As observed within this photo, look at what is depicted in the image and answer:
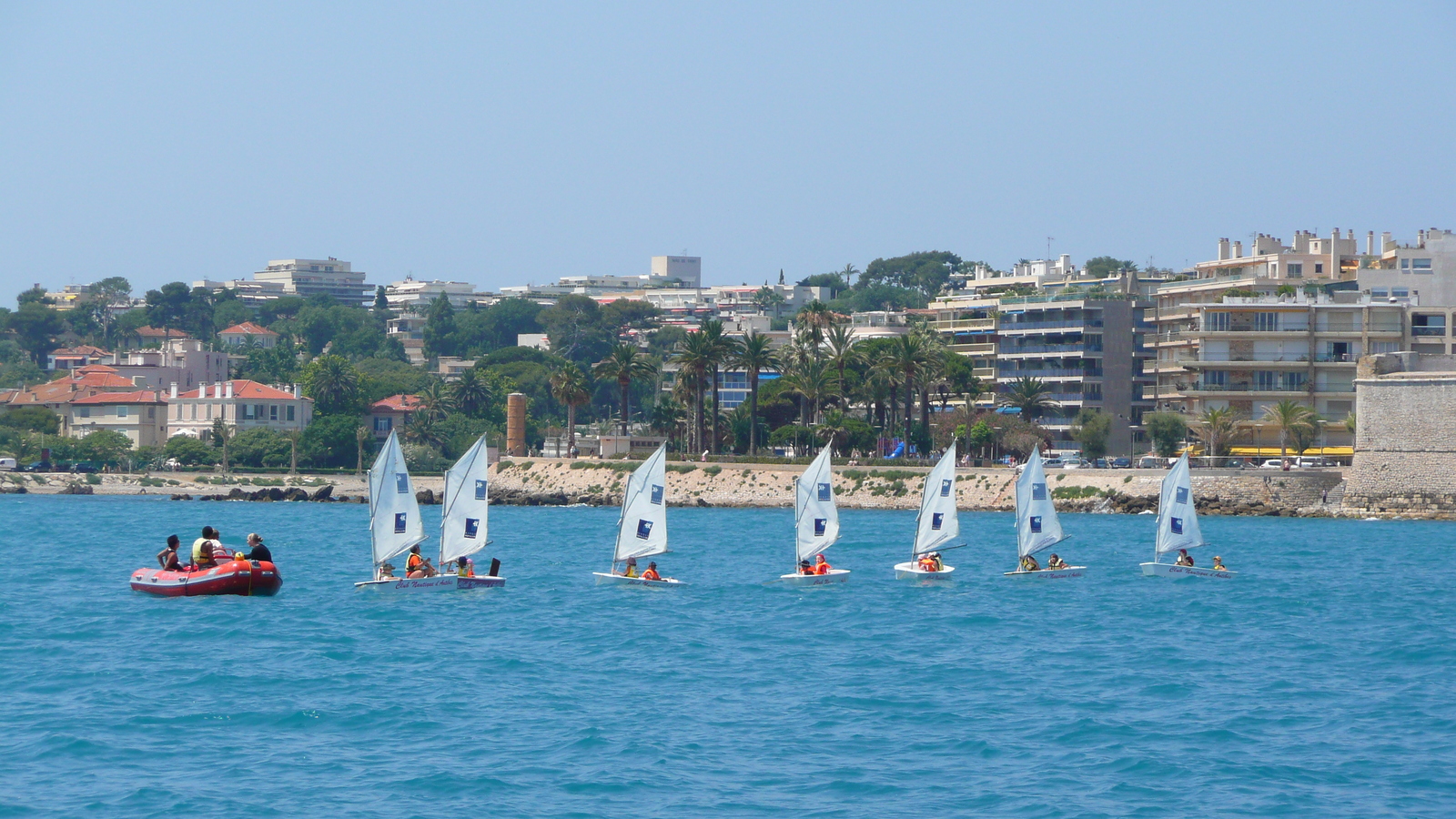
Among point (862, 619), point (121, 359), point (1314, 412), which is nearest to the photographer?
point (862, 619)

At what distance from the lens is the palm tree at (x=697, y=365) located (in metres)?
113

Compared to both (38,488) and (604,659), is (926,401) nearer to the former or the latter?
(38,488)

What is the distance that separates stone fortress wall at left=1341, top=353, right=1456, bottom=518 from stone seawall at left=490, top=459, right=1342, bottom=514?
3.16m

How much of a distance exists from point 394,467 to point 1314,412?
75848 mm

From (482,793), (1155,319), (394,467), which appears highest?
(1155,319)

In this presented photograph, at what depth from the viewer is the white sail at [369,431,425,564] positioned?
45.3m

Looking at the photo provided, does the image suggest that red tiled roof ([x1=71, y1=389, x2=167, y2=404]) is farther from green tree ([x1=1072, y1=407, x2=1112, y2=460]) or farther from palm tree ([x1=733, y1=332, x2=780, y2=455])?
green tree ([x1=1072, y1=407, x2=1112, y2=460])

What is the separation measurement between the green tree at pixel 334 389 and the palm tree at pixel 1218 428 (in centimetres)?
7178

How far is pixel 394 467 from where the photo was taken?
150 feet

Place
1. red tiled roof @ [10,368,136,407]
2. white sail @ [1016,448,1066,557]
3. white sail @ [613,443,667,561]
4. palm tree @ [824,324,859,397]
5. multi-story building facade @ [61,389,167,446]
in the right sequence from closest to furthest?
white sail @ [613,443,667,561]
white sail @ [1016,448,1066,557]
palm tree @ [824,324,859,397]
multi-story building facade @ [61,389,167,446]
red tiled roof @ [10,368,136,407]

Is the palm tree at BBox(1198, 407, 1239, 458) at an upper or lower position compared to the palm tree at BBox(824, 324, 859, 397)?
lower

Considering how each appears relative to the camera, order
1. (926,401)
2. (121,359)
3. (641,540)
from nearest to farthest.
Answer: (641,540) → (926,401) → (121,359)

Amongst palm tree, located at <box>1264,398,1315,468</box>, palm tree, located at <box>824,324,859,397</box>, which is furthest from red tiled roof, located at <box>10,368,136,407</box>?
palm tree, located at <box>1264,398,1315,468</box>

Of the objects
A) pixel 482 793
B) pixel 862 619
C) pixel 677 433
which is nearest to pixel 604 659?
pixel 862 619
